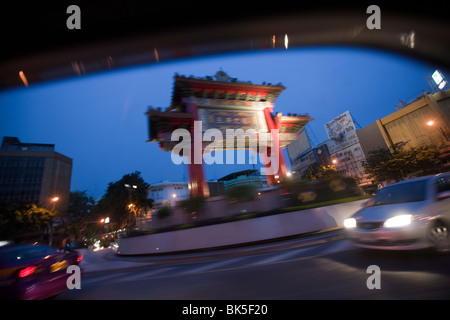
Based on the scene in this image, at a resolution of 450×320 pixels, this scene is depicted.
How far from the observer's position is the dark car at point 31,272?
2.89 metres

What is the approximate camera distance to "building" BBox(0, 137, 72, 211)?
35031 millimetres

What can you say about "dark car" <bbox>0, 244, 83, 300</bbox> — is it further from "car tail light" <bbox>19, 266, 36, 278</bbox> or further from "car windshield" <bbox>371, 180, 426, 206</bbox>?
"car windshield" <bbox>371, 180, 426, 206</bbox>

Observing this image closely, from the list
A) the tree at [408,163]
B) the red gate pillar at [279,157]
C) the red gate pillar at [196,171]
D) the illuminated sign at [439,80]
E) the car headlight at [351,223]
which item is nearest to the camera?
the car headlight at [351,223]

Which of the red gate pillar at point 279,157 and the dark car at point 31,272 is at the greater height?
the red gate pillar at point 279,157

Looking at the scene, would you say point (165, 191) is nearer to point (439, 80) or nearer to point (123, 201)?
point (123, 201)

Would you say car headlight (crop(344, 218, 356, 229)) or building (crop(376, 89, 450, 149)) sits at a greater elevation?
building (crop(376, 89, 450, 149))

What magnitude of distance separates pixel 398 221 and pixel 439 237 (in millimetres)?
772

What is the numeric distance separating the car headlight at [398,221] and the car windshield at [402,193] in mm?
642

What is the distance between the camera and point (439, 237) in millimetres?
3127

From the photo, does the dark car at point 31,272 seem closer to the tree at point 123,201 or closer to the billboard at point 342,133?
the tree at point 123,201

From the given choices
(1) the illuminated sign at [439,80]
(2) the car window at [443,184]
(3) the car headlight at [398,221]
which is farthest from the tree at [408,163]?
(3) the car headlight at [398,221]

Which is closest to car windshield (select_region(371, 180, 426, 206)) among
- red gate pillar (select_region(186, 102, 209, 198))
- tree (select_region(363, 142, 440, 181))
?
red gate pillar (select_region(186, 102, 209, 198))

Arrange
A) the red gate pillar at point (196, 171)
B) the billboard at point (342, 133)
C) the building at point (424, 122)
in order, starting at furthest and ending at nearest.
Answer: the billboard at point (342, 133), the building at point (424, 122), the red gate pillar at point (196, 171)

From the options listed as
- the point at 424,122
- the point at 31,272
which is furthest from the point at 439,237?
the point at 424,122
